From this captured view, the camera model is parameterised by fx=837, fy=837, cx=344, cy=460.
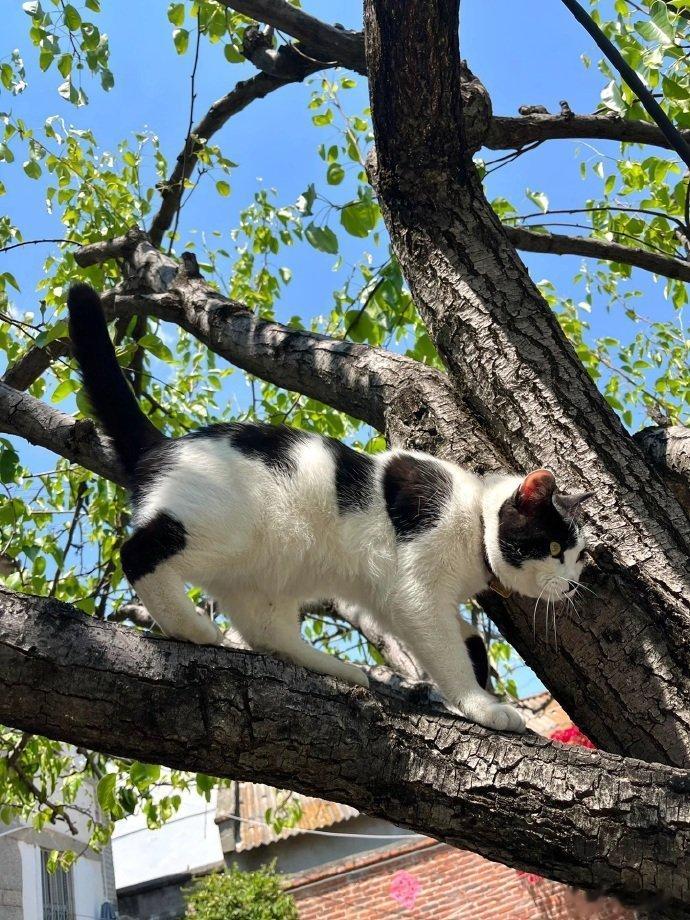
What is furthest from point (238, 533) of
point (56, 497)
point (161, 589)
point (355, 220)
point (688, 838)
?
point (56, 497)

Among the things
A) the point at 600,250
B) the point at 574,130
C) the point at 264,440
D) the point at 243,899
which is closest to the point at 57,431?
the point at 264,440

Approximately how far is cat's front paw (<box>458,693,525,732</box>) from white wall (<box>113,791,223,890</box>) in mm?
11785

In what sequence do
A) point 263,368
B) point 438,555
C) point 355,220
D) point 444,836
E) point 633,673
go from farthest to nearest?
point 355,220 → point 263,368 → point 438,555 → point 633,673 → point 444,836

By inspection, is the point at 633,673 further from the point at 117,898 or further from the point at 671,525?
the point at 117,898

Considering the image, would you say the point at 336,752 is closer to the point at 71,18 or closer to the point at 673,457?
the point at 673,457

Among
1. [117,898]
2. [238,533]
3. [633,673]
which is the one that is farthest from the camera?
[117,898]

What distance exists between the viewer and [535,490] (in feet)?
7.07

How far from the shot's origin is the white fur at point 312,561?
2.05m

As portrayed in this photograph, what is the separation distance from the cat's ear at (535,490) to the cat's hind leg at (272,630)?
2.17 ft

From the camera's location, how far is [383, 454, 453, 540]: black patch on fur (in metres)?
2.26

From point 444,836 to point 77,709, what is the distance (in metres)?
0.76

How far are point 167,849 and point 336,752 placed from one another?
13339 mm

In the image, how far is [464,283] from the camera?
2.44 m

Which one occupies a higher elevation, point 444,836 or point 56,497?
point 56,497
